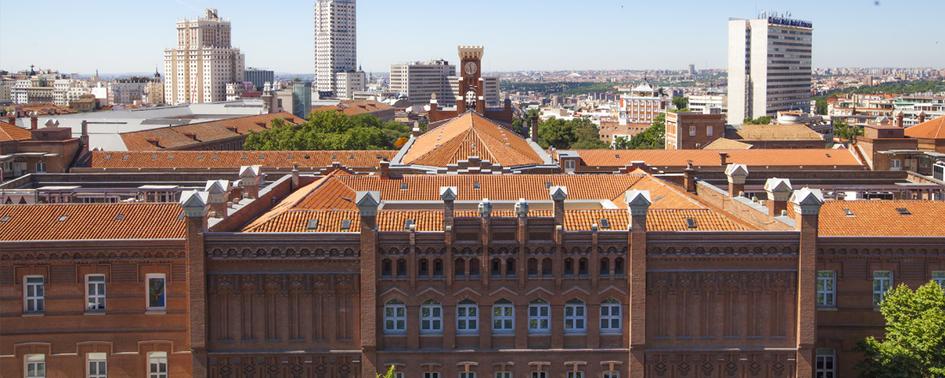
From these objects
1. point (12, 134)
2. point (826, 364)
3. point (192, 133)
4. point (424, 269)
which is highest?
point (12, 134)

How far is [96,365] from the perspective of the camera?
149ft

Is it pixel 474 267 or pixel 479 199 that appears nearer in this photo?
pixel 474 267

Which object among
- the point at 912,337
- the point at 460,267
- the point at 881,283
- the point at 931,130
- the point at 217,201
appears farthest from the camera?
the point at 931,130

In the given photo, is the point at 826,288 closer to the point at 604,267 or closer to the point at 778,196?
the point at 778,196

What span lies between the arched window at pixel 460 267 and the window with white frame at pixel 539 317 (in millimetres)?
2792

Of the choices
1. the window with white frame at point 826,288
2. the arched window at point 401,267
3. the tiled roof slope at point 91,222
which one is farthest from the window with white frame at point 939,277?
the tiled roof slope at point 91,222

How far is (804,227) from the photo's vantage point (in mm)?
42938

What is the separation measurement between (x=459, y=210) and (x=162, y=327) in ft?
43.2

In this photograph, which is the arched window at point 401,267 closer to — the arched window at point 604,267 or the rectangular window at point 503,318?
the rectangular window at point 503,318

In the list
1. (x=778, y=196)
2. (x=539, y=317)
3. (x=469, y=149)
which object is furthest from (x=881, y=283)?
(x=469, y=149)

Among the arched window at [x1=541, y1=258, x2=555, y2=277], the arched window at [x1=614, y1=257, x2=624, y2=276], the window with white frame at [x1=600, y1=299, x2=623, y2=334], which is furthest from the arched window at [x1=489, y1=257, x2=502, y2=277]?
the arched window at [x1=614, y1=257, x2=624, y2=276]

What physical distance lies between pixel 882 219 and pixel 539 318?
1841 centimetres

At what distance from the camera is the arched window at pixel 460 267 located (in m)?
43.1

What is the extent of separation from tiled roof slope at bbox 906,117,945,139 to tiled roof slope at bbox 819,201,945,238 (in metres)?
47.4
